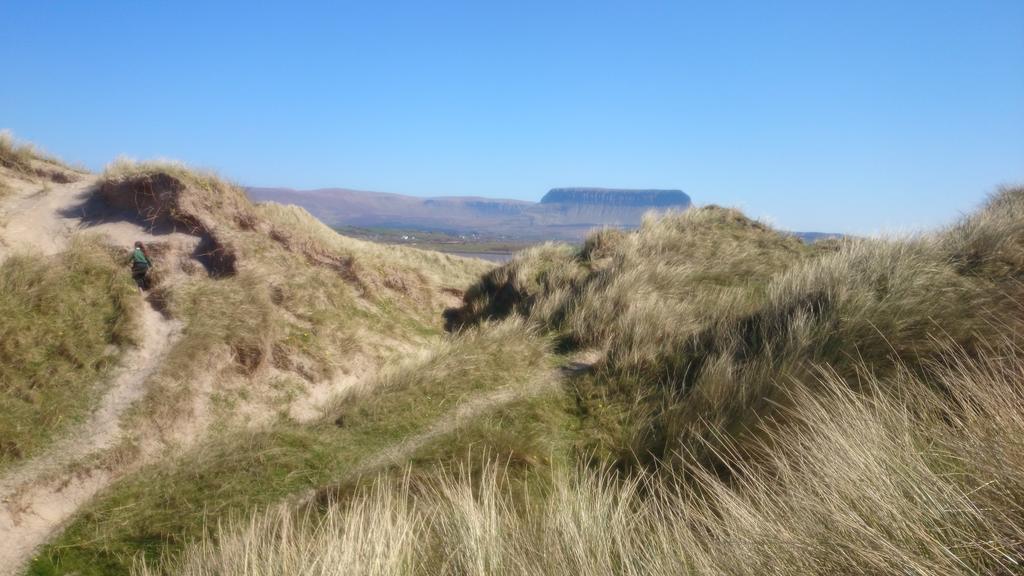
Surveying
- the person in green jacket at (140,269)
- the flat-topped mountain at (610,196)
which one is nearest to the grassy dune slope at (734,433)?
the person in green jacket at (140,269)

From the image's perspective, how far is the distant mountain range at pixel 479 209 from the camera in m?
58.2

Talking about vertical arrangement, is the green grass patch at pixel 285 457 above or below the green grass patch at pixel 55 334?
below

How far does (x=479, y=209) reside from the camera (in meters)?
93.2

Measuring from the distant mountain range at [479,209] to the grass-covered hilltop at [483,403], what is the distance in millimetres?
40800

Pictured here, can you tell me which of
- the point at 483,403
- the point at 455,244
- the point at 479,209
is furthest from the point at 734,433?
the point at 479,209

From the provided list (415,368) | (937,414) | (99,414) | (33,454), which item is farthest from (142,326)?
(937,414)

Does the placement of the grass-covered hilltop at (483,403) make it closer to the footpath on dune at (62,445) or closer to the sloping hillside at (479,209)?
the footpath on dune at (62,445)

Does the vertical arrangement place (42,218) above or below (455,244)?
above

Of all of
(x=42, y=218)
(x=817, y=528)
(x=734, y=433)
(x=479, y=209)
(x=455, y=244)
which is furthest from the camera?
(x=479, y=209)

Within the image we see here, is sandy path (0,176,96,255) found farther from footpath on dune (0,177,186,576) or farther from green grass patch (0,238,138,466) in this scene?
green grass patch (0,238,138,466)

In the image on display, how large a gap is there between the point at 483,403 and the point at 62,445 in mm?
4783

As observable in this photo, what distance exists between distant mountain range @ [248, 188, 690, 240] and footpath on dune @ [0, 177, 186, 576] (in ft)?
138

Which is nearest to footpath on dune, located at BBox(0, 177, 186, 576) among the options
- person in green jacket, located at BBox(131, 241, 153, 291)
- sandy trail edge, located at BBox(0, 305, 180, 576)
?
sandy trail edge, located at BBox(0, 305, 180, 576)

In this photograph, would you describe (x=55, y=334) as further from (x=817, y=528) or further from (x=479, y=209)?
(x=479, y=209)
